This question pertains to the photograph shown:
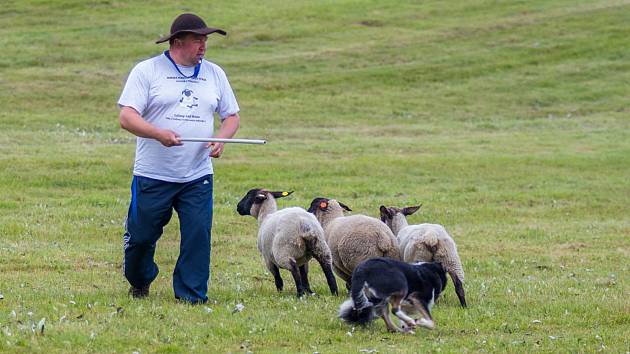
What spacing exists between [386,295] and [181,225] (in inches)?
95.6

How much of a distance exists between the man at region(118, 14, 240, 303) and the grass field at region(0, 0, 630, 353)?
629 millimetres

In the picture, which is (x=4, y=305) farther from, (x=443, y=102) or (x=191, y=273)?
(x=443, y=102)

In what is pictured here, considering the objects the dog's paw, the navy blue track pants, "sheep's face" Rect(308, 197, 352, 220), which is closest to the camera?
the dog's paw

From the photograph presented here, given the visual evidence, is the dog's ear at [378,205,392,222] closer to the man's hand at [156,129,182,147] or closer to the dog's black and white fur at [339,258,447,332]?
the dog's black and white fur at [339,258,447,332]

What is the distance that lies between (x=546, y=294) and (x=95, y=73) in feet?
103

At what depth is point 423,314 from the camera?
9.85m

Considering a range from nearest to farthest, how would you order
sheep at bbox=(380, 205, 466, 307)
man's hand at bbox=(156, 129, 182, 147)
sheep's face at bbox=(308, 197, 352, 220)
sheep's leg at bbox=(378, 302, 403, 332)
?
sheep's leg at bbox=(378, 302, 403, 332) → man's hand at bbox=(156, 129, 182, 147) → sheep at bbox=(380, 205, 466, 307) → sheep's face at bbox=(308, 197, 352, 220)

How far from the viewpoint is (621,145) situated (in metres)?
30.5

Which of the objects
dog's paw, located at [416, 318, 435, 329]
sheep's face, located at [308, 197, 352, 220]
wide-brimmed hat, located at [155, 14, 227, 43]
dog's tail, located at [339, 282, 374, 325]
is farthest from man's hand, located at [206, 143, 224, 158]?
sheep's face, located at [308, 197, 352, 220]

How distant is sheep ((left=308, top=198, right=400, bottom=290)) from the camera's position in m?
12.2

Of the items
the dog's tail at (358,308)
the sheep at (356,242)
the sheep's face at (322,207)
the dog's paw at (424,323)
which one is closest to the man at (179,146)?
the dog's tail at (358,308)

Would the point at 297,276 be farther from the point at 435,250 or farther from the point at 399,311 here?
the point at 399,311

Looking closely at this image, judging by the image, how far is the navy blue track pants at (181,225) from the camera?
34.7ft

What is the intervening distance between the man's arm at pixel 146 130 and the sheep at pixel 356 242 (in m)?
3.00
